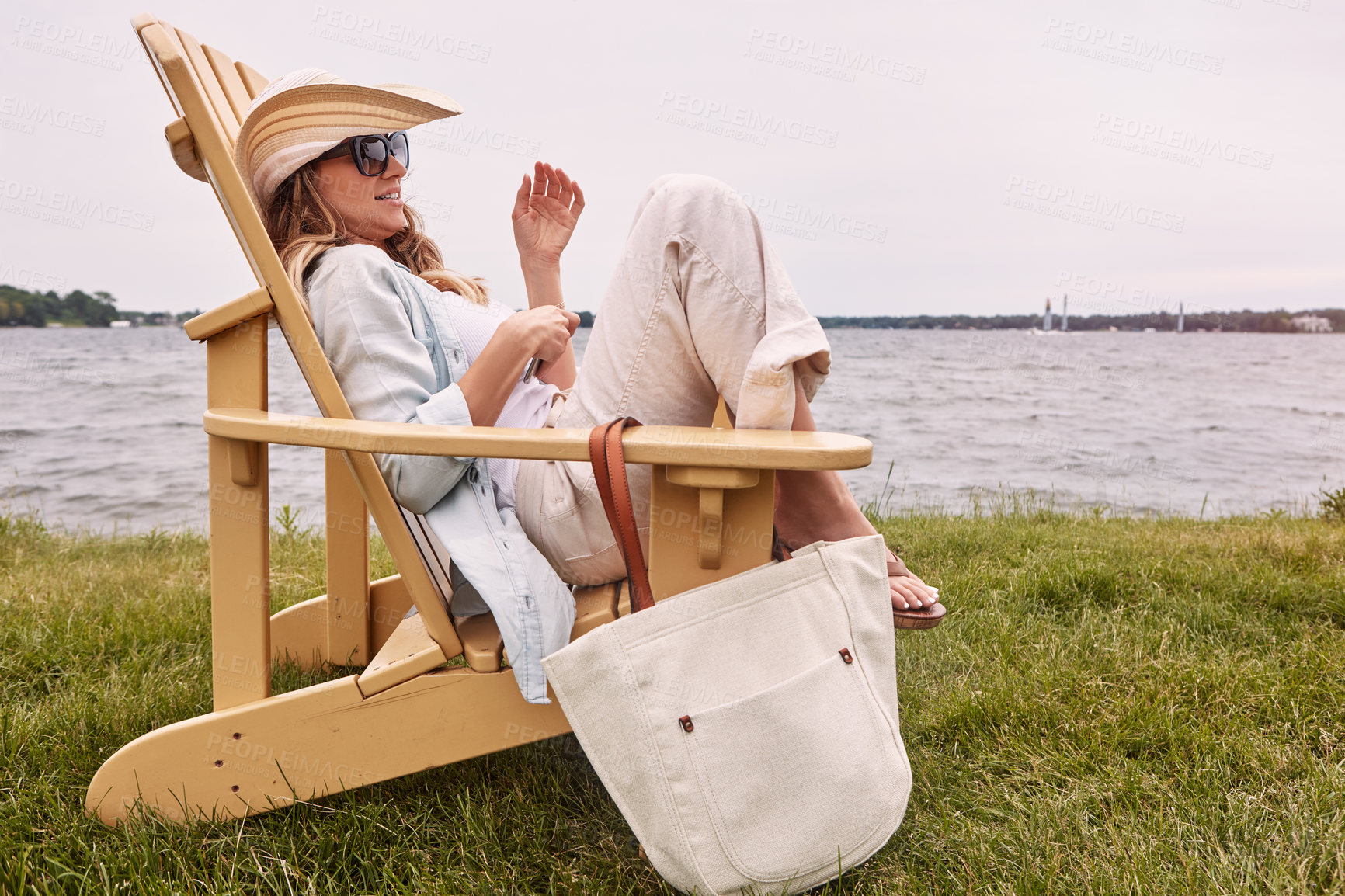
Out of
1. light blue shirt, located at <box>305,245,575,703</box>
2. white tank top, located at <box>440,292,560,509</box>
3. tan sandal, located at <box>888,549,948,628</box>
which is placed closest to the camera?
light blue shirt, located at <box>305,245,575,703</box>

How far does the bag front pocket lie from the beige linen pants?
17.9 inches

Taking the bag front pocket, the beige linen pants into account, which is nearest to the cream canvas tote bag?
the bag front pocket

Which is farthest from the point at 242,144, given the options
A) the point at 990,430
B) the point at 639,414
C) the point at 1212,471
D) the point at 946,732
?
the point at 990,430

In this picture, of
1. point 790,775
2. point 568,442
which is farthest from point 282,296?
point 790,775

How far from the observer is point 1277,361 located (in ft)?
131

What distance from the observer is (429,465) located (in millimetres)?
1617

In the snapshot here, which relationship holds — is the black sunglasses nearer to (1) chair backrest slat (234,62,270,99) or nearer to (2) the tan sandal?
(1) chair backrest slat (234,62,270,99)

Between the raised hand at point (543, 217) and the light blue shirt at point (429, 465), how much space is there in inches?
21.9

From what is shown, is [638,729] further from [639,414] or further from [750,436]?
[639,414]

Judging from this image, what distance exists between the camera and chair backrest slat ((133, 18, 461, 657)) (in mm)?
1527

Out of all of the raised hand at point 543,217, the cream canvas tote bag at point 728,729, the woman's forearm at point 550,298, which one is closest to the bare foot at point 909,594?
the cream canvas tote bag at point 728,729

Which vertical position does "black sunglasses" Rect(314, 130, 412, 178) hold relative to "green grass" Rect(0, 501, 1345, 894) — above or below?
above

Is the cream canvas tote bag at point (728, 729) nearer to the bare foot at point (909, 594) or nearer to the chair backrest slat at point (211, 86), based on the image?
the bare foot at point (909, 594)

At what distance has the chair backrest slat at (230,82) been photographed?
2014 mm
